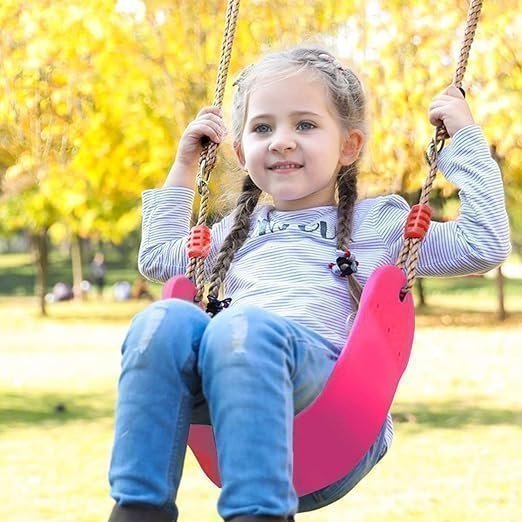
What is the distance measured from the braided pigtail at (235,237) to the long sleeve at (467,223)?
304 millimetres

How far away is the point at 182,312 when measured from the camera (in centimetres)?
192

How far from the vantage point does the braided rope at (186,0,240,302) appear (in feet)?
7.75

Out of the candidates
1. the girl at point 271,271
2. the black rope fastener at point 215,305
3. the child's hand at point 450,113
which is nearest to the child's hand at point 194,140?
the girl at point 271,271

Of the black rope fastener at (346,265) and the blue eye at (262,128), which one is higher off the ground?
the blue eye at (262,128)

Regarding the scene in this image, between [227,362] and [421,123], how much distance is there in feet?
27.0

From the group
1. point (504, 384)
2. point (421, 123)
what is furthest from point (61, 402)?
point (421, 123)

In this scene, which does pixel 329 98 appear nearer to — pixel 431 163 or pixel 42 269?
pixel 431 163

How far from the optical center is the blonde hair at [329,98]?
237cm

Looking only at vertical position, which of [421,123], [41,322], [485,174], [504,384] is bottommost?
[41,322]

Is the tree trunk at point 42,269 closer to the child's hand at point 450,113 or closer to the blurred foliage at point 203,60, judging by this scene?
the blurred foliage at point 203,60

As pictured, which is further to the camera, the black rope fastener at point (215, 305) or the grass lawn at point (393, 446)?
the grass lawn at point (393, 446)

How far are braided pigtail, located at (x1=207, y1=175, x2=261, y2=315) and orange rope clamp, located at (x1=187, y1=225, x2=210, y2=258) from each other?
0.04m

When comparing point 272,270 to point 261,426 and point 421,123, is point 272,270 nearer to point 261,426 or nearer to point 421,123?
point 261,426

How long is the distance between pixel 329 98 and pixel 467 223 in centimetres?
41
